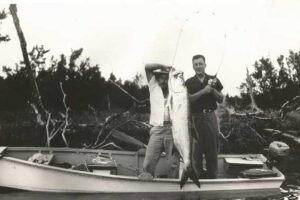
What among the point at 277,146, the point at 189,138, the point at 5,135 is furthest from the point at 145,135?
the point at 189,138

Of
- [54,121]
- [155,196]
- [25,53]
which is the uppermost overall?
[25,53]

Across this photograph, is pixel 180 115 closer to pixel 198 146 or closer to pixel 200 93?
pixel 200 93

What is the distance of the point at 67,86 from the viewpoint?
749cm

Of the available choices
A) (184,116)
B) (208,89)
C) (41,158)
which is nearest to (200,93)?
(208,89)

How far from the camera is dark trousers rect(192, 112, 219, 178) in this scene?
5016mm

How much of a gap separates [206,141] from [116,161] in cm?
134

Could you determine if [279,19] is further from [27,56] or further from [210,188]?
[27,56]

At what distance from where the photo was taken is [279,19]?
5.59 m

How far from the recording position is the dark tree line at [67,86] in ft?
22.7

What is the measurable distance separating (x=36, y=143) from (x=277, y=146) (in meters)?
4.23

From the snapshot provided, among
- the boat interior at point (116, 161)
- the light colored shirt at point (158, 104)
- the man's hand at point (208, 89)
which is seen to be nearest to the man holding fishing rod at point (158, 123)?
the light colored shirt at point (158, 104)

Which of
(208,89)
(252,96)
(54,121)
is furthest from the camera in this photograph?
(252,96)

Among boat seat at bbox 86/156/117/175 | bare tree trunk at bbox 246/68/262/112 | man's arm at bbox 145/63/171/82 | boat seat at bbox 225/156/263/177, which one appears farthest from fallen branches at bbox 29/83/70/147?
bare tree trunk at bbox 246/68/262/112

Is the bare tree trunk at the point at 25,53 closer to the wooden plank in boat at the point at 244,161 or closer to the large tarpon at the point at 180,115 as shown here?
the large tarpon at the point at 180,115
